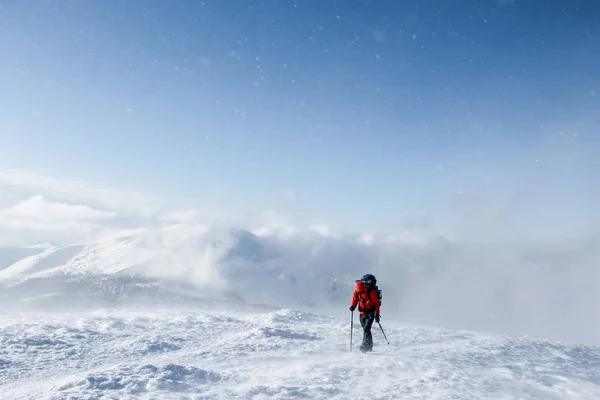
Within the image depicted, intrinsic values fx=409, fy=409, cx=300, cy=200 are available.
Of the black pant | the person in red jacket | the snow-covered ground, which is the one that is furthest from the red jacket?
the snow-covered ground

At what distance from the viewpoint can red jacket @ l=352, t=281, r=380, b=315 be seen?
1373 centimetres

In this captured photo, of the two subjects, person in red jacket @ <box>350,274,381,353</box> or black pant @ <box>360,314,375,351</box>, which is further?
person in red jacket @ <box>350,274,381,353</box>

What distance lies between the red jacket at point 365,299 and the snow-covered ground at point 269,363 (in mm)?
1354

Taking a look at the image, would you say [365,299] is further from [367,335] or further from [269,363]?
[269,363]

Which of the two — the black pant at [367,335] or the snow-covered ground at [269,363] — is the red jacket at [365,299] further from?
the snow-covered ground at [269,363]

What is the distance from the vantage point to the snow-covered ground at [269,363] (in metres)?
8.91

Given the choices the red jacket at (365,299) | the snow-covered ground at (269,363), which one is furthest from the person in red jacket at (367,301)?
the snow-covered ground at (269,363)

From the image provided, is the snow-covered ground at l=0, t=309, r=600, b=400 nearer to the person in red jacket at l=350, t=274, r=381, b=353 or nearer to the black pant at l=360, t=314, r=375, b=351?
the black pant at l=360, t=314, r=375, b=351

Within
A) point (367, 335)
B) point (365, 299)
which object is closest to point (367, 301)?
point (365, 299)

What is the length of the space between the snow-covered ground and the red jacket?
1.35 metres

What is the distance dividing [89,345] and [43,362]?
1.87 meters

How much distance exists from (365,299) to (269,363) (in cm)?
413

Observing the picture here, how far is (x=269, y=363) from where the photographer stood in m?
11.5

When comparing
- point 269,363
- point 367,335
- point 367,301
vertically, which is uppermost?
point 367,301
